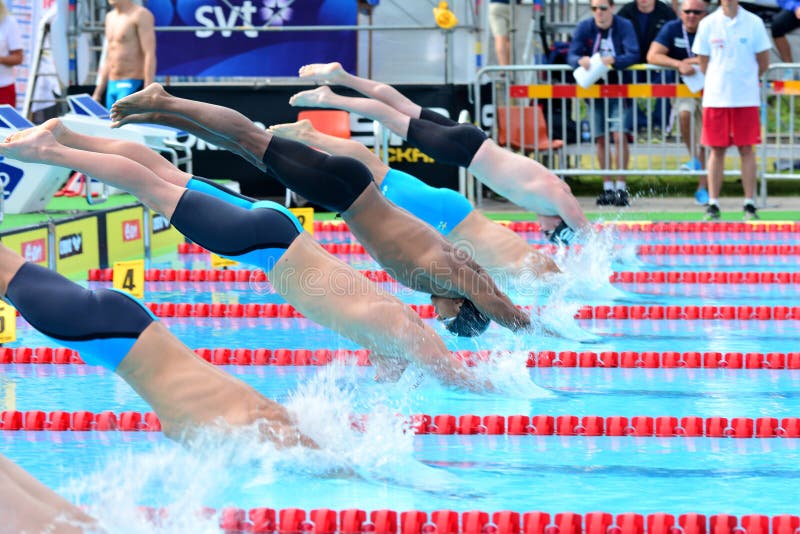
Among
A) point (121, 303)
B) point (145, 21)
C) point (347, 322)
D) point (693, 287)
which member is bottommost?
point (693, 287)

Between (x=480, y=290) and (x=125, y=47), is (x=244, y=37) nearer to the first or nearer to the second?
(x=125, y=47)

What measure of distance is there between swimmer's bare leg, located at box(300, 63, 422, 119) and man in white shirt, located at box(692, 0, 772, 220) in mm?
3662

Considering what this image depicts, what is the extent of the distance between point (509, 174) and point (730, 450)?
281 cm

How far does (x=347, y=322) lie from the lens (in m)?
4.17

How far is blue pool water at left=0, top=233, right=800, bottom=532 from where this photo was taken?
11.3 ft

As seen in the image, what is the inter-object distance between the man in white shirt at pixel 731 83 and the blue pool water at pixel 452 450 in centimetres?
369

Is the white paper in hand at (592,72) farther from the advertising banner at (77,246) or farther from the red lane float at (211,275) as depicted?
the advertising banner at (77,246)

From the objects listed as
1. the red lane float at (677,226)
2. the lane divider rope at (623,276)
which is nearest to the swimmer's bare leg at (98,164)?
the lane divider rope at (623,276)

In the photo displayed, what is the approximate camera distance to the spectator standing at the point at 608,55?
33.0 ft

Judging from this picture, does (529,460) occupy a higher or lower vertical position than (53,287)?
lower

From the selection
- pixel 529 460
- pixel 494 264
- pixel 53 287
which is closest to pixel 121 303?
pixel 53 287

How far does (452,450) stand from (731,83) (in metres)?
6.06

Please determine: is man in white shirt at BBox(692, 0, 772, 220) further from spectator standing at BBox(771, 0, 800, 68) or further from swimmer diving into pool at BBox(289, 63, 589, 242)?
swimmer diving into pool at BBox(289, 63, 589, 242)

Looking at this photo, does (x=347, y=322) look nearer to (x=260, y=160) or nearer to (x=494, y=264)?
(x=260, y=160)
